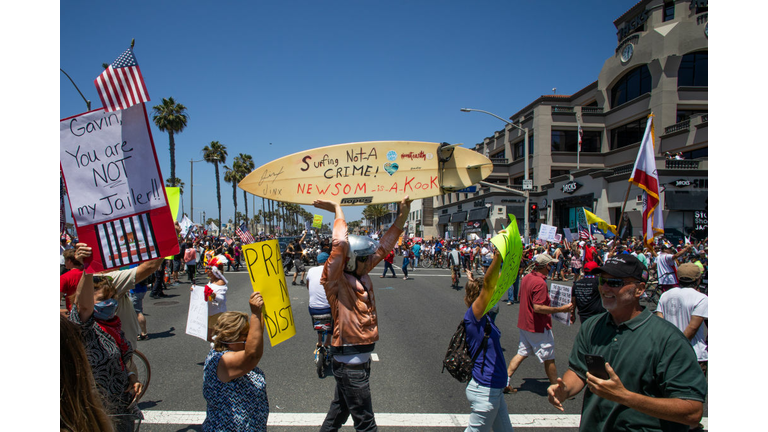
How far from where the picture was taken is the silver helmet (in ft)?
9.92

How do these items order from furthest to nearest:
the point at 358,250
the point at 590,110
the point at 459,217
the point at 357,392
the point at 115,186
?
the point at 459,217 → the point at 590,110 → the point at 358,250 → the point at 357,392 → the point at 115,186

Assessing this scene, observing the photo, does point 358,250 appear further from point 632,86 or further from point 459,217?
point 459,217

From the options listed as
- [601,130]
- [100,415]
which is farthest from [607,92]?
[100,415]

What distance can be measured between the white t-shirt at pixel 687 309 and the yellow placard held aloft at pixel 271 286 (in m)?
4.22

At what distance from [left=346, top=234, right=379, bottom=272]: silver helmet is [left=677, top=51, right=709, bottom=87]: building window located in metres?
34.3

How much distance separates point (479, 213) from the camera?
124 feet

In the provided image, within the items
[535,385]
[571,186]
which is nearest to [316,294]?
[535,385]

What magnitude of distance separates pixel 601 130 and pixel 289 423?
3757 centimetres

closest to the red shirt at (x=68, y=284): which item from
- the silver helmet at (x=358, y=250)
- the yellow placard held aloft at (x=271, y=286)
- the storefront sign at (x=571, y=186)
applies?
the yellow placard held aloft at (x=271, y=286)

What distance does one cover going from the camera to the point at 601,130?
1345 inches

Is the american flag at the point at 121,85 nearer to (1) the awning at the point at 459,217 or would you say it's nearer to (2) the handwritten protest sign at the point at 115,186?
(2) the handwritten protest sign at the point at 115,186

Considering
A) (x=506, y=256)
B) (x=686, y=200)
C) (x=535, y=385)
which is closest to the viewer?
(x=506, y=256)

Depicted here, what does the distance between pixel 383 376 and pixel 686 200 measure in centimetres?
2386

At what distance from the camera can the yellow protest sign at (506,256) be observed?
2953 millimetres
